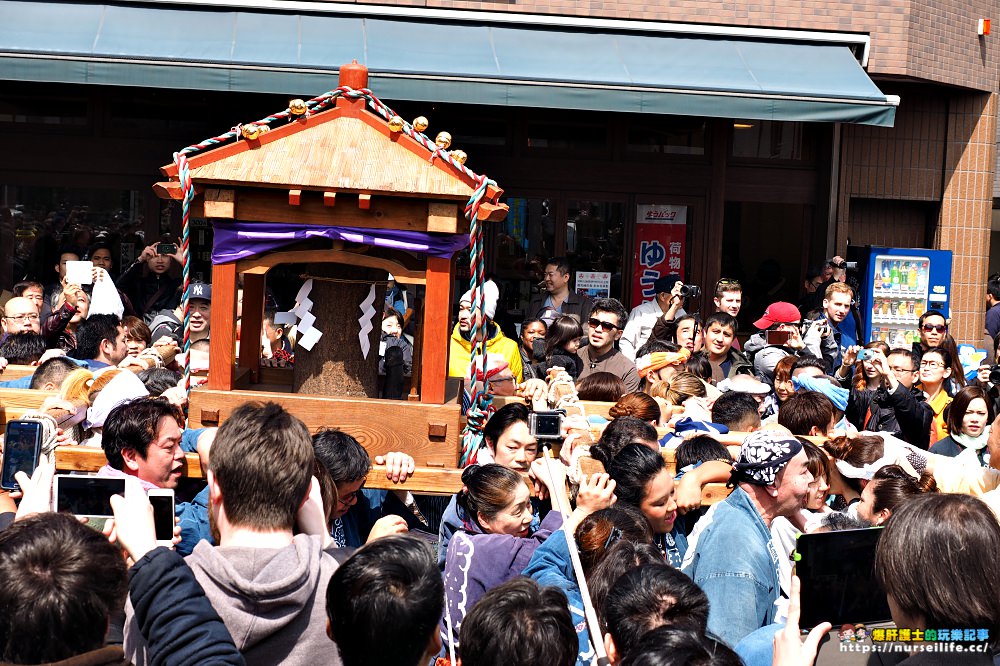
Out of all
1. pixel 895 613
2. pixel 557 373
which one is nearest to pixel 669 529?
pixel 557 373

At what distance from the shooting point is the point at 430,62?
982 cm

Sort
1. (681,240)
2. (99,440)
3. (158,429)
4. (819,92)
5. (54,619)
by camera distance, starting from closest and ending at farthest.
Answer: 1. (54,619)
2. (158,429)
3. (99,440)
4. (819,92)
5. (681,240)

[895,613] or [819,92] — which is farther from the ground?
[819,92]

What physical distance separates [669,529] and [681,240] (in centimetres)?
774

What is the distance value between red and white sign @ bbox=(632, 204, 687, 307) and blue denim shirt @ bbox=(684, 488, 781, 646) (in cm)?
800

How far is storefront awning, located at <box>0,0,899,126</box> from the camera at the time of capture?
9.41 meters

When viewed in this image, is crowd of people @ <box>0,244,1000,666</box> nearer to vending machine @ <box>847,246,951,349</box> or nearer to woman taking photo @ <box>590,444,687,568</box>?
woman taking photo @ <box>590,444,687,568</box>

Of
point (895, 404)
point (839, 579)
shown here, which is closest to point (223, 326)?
point (839, 579)

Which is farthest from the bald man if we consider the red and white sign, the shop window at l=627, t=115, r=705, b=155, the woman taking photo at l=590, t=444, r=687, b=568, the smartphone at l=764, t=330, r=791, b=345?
the shop window at l=627, t=115, r=705, b=155

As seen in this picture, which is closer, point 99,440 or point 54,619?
point 54,619

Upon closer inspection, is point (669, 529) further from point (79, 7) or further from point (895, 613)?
point (79, 7)

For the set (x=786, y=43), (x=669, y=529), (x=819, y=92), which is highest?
(x=786, y=43)

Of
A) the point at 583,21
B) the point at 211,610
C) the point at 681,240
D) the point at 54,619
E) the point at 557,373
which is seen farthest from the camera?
the point at 681,240

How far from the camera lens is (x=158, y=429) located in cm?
380
